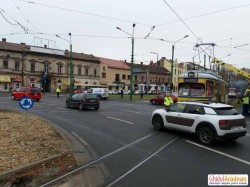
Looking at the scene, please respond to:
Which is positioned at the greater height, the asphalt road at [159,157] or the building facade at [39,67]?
the building facade at [39,67]

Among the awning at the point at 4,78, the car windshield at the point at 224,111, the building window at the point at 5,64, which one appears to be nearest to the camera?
the car windshield at the point at 224,111

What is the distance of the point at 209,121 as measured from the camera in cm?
1045

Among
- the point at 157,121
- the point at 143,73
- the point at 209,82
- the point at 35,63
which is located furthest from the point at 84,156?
the point at 143,73

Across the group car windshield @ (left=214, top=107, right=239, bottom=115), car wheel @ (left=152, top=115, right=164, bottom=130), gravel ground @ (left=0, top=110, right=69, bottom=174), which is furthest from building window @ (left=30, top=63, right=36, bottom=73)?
car windshield @ (left=214, top=107, right=239, bottom=115)

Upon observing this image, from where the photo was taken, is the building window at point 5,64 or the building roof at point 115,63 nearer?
the building window at point 5,64

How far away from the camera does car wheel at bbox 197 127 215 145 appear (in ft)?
34.0

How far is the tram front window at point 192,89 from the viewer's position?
A: 1942cm

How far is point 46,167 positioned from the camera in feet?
24.0

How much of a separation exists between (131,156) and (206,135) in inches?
133

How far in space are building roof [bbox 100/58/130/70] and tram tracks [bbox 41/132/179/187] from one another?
247ft

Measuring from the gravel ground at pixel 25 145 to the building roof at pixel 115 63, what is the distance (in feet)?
245

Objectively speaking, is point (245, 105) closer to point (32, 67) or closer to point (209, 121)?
point (209, 121)

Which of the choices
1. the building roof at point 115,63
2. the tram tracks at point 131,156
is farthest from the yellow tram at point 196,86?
the building roof at point 115,63

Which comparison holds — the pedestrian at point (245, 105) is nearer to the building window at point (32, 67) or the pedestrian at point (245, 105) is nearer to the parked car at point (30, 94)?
the parked car at point (30, 94)
